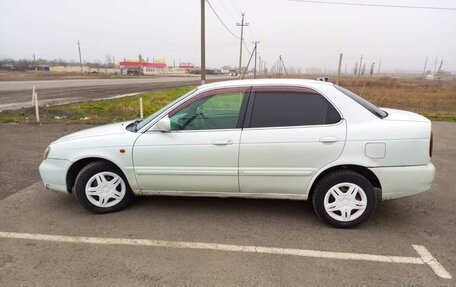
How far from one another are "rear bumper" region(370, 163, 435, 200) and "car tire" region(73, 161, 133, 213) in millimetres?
2844

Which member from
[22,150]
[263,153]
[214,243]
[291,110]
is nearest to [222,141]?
[263,153]

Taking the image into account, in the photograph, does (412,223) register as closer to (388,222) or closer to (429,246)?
(388,222)

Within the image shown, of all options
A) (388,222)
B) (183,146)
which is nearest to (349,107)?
(388,222)

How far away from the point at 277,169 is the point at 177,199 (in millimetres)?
1535

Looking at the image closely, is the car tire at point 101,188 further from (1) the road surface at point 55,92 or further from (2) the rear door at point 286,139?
(1) the road surface at point 55,92

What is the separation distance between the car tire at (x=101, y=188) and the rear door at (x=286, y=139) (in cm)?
147

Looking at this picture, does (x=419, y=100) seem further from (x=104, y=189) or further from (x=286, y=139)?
(x=104, y=189)

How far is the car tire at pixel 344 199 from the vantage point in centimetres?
342

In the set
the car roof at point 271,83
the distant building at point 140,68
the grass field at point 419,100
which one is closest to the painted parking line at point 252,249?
the car roof at point 271,83

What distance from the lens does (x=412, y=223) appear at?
143 inches

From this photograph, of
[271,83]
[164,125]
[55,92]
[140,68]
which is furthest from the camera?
[140,68]

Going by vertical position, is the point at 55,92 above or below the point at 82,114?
below

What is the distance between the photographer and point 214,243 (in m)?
3.21

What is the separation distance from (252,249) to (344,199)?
1153 millimetres
